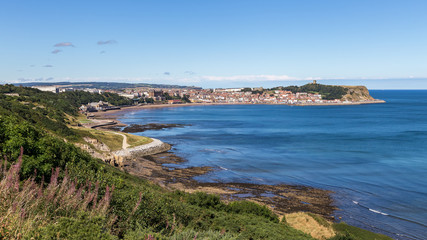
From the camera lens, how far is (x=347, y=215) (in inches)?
1062

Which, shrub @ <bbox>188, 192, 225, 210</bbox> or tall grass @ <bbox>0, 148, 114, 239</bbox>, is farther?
shrub @ <bbox>188, 192, 225, 210</bbox>

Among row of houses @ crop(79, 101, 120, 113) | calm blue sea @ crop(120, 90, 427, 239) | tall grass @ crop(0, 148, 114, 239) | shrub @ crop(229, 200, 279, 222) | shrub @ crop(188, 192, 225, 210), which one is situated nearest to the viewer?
tall grass @ crop(0, 148, 114, 239)

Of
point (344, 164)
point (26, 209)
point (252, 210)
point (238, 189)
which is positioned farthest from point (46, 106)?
point (26, 209)

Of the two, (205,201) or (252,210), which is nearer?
(205,201)

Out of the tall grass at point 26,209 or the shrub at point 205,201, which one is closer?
the tall grass at point 26,209

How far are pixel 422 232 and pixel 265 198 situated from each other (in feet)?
42.8

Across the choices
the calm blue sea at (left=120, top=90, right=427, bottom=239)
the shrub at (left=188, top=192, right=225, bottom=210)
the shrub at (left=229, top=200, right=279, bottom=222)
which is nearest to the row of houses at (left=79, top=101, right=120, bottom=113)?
the calm blue sea at (left=120, top=90, right=427, bottom=239)

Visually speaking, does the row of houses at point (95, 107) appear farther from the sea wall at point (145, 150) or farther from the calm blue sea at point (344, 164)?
the sea wall at point (145, 150)

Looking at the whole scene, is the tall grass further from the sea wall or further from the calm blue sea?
the sea wall

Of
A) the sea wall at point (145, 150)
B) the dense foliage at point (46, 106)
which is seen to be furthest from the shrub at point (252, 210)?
the sea wall at point (145, 150)

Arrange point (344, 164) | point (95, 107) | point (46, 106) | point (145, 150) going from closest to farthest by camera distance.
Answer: point (344, 164) < point (145, 150) < point (46, 106) < point (95, 107)

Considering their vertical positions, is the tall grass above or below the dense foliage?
above

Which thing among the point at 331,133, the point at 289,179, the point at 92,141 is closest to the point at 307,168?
the point at 289,179

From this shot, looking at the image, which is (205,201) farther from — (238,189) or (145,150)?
(145,150)
